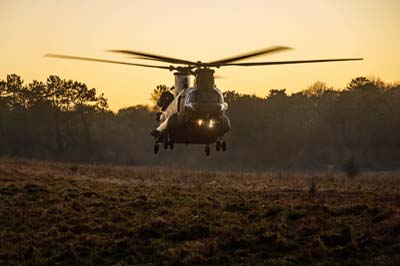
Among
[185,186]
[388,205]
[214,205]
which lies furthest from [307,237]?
[185,186]

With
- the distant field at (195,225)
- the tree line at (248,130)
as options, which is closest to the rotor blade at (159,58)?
the distant field at (195,225)

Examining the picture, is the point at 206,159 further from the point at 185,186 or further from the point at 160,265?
the point at 160,265

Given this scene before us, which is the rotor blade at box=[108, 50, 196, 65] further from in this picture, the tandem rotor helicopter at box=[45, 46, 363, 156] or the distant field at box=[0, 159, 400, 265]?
the distant field at box=[0, 159, 400, 265]

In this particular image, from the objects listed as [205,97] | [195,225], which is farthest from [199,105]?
[195,225]

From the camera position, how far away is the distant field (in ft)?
75.7

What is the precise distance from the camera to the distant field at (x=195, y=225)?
2308 centimetres

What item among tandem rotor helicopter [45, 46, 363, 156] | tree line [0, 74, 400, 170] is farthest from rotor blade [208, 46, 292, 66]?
tree line [0, 74, 400, 170]

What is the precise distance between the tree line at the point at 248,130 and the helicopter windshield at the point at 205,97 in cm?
6944

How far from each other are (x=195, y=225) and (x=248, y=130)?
7151cm

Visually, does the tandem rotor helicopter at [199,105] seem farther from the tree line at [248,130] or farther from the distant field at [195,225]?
the tree line at [248,130]

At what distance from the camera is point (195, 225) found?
89.9 ft

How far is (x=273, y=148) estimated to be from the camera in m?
96.6

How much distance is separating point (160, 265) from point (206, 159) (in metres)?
76.0

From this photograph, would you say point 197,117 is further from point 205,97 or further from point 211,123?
point 205,97
